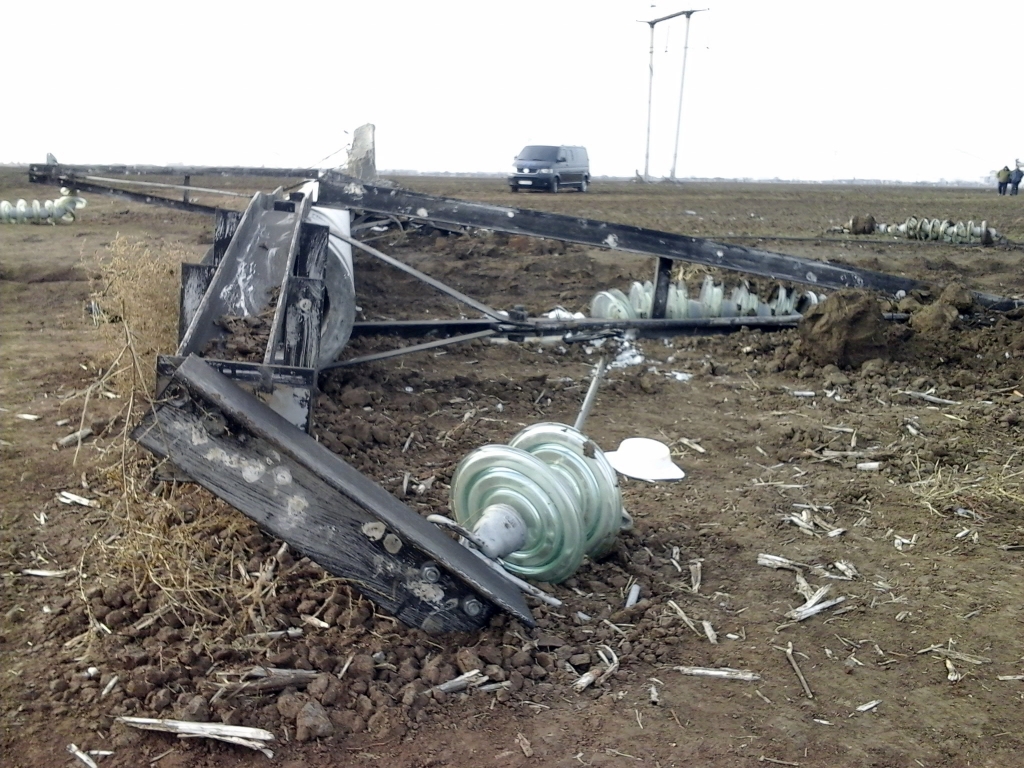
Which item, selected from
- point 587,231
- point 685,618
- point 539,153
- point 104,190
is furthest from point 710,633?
point 539,153

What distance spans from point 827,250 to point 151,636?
13962mm

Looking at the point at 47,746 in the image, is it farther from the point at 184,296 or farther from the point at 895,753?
the point at 184,296

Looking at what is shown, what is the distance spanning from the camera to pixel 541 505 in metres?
3.24

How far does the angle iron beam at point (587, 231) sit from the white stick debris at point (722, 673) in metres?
4.62

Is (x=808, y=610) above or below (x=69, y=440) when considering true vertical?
below

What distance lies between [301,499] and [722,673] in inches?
56.7

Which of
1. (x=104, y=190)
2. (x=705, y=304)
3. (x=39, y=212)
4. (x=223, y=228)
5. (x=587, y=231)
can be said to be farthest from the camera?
(x=39, y=212)

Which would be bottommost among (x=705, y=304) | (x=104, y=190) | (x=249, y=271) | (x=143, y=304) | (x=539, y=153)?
(x=705, y=304)

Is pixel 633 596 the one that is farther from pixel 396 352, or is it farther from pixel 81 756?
pixel 396 352

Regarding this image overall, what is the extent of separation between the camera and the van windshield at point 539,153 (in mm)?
30562

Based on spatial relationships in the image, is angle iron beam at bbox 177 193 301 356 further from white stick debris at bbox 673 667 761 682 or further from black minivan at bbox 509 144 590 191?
black minivan at bbox 509 144 590 191

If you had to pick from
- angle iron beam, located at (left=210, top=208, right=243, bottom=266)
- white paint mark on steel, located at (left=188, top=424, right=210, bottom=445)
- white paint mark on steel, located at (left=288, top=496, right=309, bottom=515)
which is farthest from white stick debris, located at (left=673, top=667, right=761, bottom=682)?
angle iron beam, located at (left=210, top=208, right=243, bottom=266)

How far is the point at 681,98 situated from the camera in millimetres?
53031

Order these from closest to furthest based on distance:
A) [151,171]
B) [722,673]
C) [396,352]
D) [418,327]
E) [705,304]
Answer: [722,673] < [396,352] < [418,327] < [705,304] < [151,171]
